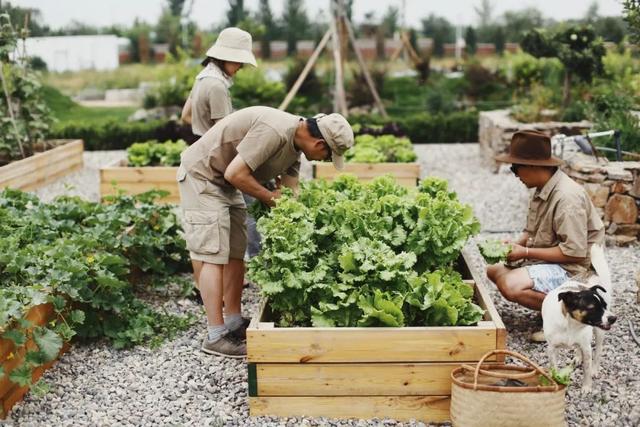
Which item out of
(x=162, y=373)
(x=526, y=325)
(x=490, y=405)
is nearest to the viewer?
(x=490, y=405)

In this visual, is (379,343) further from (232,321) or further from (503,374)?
(232,321)

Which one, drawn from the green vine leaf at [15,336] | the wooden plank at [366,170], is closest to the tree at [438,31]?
the wooden plank at [366,170]

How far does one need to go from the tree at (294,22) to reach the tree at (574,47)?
1902 centimetres

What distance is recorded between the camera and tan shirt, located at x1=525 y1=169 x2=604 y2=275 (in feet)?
13.5

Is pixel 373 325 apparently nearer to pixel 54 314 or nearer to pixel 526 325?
pixel 526 325

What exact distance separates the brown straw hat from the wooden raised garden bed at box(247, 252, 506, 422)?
3.50 ft

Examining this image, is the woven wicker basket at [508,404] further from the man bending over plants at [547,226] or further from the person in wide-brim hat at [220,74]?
the person in wide-brim hat at [220,74]

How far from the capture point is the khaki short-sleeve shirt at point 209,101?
16.3 ft

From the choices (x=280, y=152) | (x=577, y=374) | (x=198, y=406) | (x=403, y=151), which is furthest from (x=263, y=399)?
(x=403, y=151)

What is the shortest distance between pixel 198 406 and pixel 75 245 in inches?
58.1

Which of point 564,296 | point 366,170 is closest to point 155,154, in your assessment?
point 366,170

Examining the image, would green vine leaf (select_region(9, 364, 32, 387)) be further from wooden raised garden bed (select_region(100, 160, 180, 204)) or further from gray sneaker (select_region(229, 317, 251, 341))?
wooden raised garden bed (select_region(100, 160, 180, 204))

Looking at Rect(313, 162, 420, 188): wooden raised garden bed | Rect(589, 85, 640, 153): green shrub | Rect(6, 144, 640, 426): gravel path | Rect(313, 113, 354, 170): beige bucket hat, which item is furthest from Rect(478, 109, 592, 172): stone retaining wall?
Rect(313, 113, 354, 170): beige bucket hat

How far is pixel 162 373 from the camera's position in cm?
418
